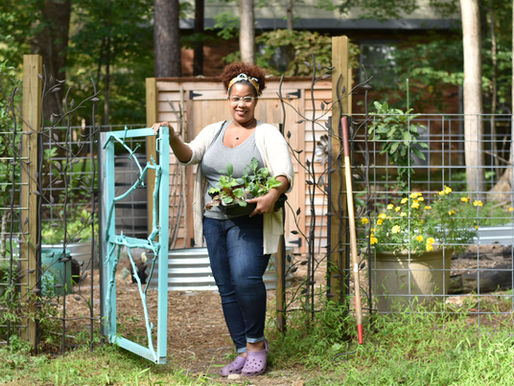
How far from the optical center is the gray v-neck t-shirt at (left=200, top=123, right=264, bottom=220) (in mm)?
3984

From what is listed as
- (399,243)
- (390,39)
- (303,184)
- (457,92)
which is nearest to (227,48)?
(390,39)

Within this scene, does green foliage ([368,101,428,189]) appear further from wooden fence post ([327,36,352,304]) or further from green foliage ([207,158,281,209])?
green foliage ([207,158,281,209])

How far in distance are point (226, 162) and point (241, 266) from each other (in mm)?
624

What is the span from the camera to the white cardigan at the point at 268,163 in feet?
12.9

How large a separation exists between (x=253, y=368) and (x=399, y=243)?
1.52 metres

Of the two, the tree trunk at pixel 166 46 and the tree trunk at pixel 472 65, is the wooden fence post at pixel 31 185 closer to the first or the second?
the tree trunk at pixel 166 46

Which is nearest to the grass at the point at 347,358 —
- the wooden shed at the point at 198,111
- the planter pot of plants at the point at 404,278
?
the planter pot of plants at the point at 404,278

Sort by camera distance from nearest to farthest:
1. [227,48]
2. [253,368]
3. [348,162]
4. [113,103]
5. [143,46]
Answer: [253,368], [348,162], [143,46], [113,103], [227,48]

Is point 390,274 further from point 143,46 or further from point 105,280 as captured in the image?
point 143,46

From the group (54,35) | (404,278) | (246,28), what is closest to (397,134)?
(404,278)

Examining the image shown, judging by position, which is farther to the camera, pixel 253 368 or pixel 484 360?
pixel 253 368

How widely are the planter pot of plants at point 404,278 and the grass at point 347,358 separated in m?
0.19

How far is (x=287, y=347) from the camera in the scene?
4477mm

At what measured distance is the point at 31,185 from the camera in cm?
441
